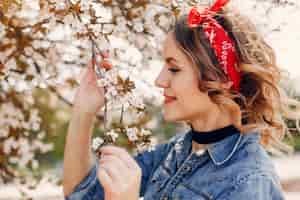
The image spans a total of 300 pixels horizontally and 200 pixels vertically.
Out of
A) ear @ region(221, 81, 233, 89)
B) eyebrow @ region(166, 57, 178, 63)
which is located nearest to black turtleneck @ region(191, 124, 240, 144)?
ear @ region(221, 81, 233, 89)

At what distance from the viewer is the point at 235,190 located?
67.6 inches

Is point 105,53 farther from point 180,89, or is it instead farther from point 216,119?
point 216,119

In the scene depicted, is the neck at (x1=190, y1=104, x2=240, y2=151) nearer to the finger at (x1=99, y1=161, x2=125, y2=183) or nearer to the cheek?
the cheek

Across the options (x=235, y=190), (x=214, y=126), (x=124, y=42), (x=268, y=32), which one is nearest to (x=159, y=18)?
(x=124, y=42)

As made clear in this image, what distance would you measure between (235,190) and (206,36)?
1.42 feet

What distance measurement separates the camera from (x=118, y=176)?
1.68m

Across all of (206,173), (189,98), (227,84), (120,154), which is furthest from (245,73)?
(120,154)

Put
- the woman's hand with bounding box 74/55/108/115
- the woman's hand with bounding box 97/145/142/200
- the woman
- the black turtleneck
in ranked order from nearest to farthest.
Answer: the woman's hand with bounding box 97/145/142/200, the woman, the black turtleneck, the woman's hand with bounding box 74/55/108/115

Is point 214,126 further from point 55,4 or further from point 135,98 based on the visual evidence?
point 55,4

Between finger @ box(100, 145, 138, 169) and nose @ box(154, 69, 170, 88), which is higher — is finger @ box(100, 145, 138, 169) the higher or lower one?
the lower one

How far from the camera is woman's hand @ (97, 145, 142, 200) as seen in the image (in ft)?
5.47

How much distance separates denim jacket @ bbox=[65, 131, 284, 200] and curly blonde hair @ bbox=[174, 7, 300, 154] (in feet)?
0.29

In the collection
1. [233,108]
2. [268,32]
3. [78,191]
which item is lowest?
[78,191]

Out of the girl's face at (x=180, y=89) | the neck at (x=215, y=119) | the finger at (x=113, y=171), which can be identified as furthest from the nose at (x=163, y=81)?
the finger at (x=113, y=171)
